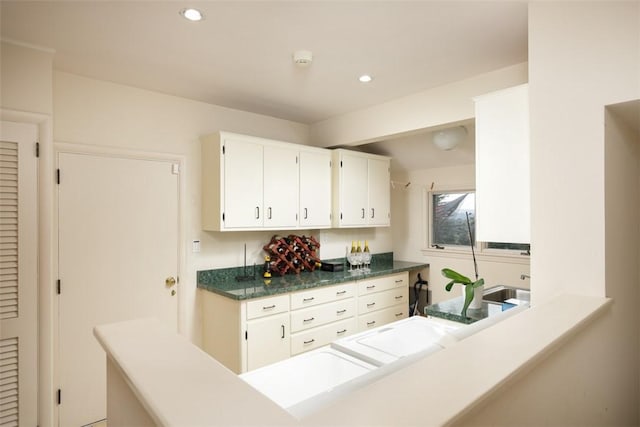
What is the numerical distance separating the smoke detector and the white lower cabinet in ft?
5.86

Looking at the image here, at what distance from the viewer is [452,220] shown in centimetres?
432

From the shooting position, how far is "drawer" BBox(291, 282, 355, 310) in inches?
124

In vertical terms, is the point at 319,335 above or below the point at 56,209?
below

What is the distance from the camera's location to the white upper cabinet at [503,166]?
1.85m

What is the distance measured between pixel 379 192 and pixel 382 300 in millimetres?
1249

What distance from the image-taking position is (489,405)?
2.61 ft

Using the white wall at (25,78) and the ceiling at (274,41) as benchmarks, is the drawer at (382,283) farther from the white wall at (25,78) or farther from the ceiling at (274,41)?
the white wall at (25,78)

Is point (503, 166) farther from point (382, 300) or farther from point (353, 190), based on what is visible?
point (382, 300)

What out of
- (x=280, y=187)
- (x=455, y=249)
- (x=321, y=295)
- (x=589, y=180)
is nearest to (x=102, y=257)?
(x=280, y=187)

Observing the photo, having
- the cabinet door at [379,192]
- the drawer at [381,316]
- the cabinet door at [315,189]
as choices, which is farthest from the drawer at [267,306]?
the cabinet door at [379,192]

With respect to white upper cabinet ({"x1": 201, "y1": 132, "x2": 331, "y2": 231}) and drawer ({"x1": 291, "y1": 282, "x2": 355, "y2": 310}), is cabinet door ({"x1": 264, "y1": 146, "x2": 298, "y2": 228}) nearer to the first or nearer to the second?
white upper cabinet ({"x1": 201, "y1": 132, "x2": 331, "y2": 231})

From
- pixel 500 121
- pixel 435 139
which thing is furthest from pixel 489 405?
pixel 435 139

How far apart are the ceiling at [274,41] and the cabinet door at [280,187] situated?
2.07 feet

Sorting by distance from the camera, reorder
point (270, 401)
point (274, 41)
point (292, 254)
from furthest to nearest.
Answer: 1. point (292, 254)
2. point (274, 41)
3. point (270, 401)
